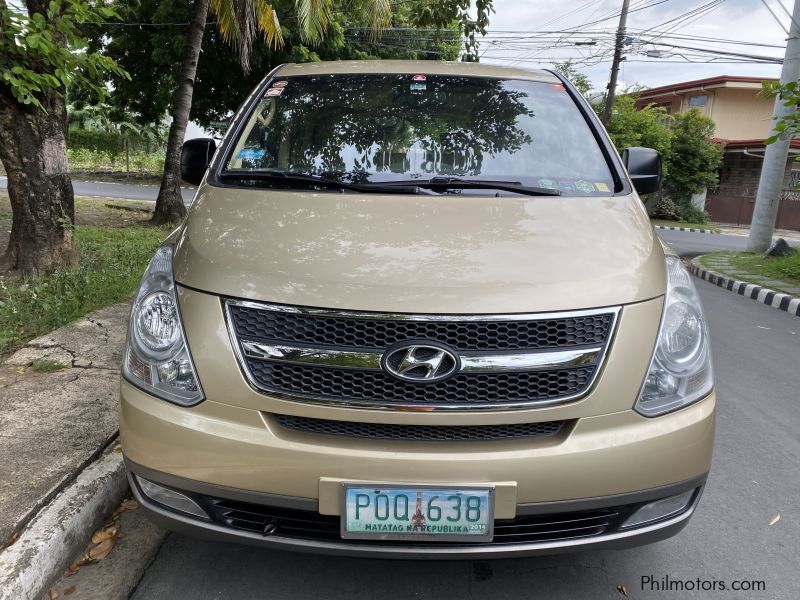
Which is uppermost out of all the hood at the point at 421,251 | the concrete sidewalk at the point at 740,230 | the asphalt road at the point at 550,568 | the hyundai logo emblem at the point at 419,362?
the hood at the point at 421,251

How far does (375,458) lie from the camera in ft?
5.68

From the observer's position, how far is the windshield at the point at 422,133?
2689 mm

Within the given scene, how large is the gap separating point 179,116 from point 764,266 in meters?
9.87

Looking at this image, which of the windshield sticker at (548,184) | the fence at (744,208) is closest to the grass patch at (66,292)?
the windshield sticker at (548,184)

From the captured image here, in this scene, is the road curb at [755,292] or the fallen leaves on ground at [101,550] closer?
the fallen leaves on ground at [101,550]

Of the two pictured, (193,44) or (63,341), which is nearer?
(63,341)

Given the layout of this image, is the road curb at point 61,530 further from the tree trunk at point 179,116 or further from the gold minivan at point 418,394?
the tree trunk at point 179,116

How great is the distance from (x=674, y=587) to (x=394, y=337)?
1373 mm

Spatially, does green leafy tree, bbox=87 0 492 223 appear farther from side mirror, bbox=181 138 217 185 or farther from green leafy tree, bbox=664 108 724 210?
green leafy tree, bbox=664 108 724 210

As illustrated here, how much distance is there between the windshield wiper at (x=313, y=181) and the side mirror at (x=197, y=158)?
1.22 feet

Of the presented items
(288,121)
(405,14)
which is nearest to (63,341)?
(288,121)

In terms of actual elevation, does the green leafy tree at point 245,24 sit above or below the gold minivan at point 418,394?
above

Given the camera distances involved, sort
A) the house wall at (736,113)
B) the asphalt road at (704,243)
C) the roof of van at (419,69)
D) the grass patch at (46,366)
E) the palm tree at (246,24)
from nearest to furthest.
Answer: the roof of van at (419,69)
the grass patch at (46,366)
the palm tree at (246,24)
the asphalt road at (704,243)
the house wall at (736,113)

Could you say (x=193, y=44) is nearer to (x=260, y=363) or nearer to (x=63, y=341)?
(x=63, y=341)
